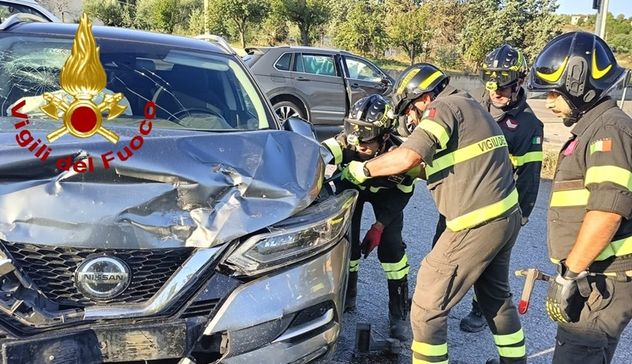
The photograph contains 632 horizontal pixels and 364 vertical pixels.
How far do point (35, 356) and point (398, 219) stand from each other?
90.9 inches

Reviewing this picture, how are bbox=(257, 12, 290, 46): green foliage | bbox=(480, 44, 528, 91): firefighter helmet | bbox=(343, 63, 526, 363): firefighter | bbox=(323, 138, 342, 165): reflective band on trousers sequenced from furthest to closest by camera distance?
bbox=(257, 12, 290, 46): green foliage → bbox=(480, 44, 528, 91): firefighter helmet → bbox=(323, 138, 342, 165): reflective band on trousers → bbox=(343, 63, 526, 363): firefighter

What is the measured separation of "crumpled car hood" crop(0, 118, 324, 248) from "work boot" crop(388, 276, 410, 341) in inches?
55.7

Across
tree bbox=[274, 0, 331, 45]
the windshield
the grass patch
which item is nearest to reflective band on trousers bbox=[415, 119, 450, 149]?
the windshield

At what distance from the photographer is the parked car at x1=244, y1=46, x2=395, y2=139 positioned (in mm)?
9891

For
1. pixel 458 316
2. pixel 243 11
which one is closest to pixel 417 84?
pixel 458 316

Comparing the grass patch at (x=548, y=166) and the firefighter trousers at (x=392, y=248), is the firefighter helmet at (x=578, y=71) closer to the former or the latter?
the firefighter trousers at (x=392, y=248)

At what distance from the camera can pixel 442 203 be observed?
2654 millimetres

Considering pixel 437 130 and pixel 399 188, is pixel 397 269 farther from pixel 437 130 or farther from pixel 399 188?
pixel 437 130

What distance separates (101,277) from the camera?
5.78ft

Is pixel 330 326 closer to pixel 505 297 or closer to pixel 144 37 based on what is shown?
pixel 505 297

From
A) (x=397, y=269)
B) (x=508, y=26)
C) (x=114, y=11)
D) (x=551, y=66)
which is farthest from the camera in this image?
(x=508, y=26)

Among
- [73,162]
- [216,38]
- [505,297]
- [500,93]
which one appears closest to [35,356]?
[73,162]

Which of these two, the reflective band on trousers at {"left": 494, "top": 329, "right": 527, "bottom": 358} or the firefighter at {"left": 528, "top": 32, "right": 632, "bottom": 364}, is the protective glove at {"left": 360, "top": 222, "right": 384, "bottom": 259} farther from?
the firefighter at {"left": 528, "top": 32, "right": 632, "bottom": 364}

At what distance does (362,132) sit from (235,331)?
176cm
